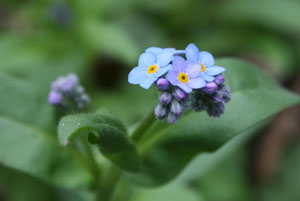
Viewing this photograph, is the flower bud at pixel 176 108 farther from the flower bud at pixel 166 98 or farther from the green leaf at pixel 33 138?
the green leaf at pixel 33 138

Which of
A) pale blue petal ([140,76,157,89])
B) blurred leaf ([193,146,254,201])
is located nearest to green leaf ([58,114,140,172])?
pale blue petal ([140,76,157,89])

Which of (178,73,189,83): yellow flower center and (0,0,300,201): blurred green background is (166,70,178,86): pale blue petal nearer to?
(178,73,189,83): yellow flower center

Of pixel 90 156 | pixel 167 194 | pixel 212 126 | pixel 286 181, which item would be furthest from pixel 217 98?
pixel 286 181

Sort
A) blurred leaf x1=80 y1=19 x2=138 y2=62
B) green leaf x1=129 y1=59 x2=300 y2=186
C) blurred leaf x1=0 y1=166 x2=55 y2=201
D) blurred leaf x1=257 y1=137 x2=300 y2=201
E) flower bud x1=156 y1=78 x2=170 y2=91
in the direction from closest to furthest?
1. flower bud x1=156 y1=78 x2=170 y2=91
2. green leaf x1=129 y1=59 x2=300 y2=186
3. blurred leaf x1=0 y1=166 x2=55 y2=201
4. blurred leaf x1=80 y1=19 x2=138 y2=62
5. blurred leaf x1=257 y1=137 x2=300 y2=201

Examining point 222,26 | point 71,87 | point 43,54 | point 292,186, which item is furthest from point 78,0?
point 292,186

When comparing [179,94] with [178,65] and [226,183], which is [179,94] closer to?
[178,65]

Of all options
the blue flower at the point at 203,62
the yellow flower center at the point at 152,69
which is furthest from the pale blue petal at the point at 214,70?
the yellow flower center at the point at 152,69
